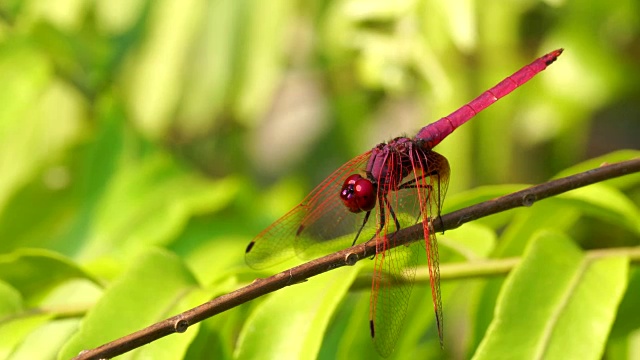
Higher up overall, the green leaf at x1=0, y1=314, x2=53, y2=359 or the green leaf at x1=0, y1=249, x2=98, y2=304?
the green leaf at x1=0, y1=249, x2=98, y2=304

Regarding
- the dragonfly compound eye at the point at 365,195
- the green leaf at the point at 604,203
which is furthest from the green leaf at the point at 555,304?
the dragonfly compound eye at the point at 365,195

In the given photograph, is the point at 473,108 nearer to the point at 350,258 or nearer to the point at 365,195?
the point at 365,195

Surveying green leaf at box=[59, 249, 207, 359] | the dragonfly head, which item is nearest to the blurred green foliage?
green leaf at box=[59, 249, 207, 359]

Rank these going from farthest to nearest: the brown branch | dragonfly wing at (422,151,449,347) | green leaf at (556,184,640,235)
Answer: green leaf at (556,184,640,235), dragonfly wing at (422,151,449,347), the brown branch

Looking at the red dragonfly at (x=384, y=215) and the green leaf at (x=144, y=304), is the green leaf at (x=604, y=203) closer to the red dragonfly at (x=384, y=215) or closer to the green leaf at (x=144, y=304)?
the red dragonfly at (x=384, y=215)

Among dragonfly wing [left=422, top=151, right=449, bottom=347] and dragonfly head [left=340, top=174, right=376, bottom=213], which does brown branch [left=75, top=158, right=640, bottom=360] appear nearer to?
dragonfly wing [left=422, top=151, right=449, bottom=347]

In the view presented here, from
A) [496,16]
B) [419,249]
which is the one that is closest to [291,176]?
[496,16]

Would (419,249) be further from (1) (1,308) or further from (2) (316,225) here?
(1) (1,308)
